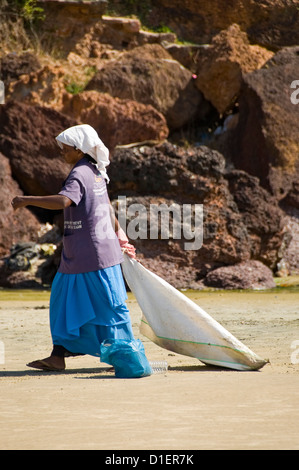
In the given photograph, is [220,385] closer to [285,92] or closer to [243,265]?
[243,265]

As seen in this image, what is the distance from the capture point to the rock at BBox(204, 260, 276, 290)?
428 inches

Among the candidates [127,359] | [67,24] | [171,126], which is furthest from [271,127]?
[127,359]

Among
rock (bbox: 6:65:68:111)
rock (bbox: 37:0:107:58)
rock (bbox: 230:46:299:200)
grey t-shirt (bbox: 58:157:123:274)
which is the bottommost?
grey t-shirt (bbox: 58:157:123:274)

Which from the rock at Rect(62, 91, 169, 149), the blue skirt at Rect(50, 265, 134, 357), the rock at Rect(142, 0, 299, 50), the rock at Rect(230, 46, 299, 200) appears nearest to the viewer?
the blue skirt at Rect(50, 265, 134, 357)

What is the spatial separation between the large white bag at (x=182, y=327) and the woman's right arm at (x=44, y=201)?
732 millimetres

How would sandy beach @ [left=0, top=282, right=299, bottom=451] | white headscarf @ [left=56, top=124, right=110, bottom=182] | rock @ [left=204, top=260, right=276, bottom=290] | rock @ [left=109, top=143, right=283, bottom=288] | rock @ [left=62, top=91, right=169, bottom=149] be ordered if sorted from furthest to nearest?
rock @ [left=62, top=91, right=169, bottom=149], rock @ [left=109, top=143, right=283, bottom=288], rock @ [left=204, top=260, right=276, bottom=290], white headscarf @ [left=56, top=124, right=110, bottom=182], sandy beach @ [left=0, top=282, right=299, bottom=451]

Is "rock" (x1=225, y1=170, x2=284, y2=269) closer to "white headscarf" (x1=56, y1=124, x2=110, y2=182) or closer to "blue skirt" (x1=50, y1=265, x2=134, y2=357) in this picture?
"white headscarf" (x1=56, y1=124, x2=110, y2=182)

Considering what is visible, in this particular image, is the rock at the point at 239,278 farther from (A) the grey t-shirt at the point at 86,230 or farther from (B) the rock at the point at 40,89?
(B) the rock at the point at 40,89

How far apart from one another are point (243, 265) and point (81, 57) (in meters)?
9.20

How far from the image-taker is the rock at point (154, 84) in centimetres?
1664

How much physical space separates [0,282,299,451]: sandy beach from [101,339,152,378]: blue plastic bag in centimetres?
8

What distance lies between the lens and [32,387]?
4.23m

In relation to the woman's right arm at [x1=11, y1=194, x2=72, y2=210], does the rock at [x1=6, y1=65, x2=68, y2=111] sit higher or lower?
higher

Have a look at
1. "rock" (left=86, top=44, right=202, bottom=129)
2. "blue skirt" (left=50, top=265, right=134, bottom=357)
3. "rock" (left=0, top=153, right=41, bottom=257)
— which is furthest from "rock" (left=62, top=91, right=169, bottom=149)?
"blue skirt" (left=50, top=265, right=134, bottom=357)
